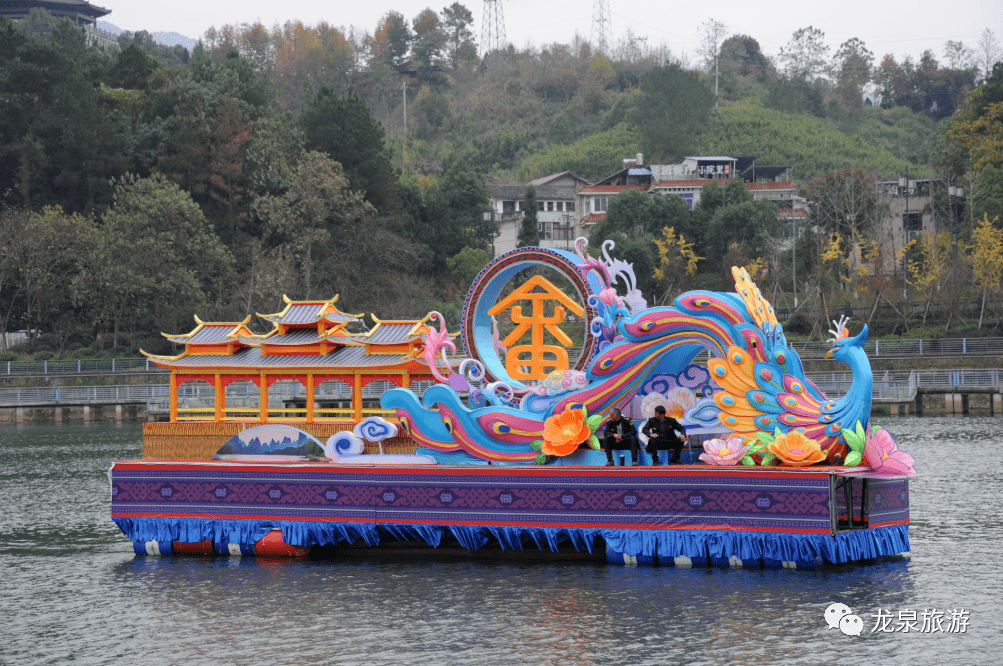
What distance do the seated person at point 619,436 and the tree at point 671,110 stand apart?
92.6 m

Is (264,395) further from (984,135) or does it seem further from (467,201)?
(984,135)

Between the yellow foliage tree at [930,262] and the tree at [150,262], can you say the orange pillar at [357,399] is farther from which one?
the yellow foliage tree at [930,262]

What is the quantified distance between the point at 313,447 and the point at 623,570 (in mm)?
5931

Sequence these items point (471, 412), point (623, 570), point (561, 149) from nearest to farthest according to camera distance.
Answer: point (623, 570), point (471, 412), point (561, 149)

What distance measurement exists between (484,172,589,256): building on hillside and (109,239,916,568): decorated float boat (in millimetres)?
74359

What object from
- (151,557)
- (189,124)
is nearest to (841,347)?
(151,557)

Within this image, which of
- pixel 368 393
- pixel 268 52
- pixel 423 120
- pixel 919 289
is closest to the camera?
pixel 368 393

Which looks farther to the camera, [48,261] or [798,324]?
[798,324]

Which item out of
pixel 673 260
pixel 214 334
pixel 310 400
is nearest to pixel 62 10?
pixel 673 260

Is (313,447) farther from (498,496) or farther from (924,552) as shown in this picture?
(924,552)

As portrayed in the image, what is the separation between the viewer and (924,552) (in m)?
19.2

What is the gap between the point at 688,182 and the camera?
297 feet

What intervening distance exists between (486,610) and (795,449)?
16.6 feet
